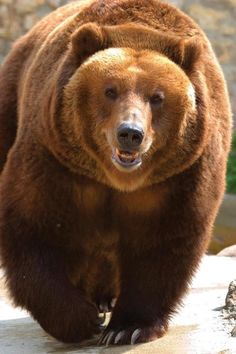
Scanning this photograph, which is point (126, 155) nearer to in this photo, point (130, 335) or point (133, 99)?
point (133, 99)

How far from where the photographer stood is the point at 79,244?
5.80 meters

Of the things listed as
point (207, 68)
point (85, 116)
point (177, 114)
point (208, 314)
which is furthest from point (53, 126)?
point (208, 314)

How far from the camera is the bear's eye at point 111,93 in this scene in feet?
17.9

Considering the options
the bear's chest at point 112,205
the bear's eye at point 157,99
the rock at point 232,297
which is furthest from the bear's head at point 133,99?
the rock at point 232,297

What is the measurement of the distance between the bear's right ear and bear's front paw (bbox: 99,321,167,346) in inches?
58.7

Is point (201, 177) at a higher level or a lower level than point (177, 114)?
lower

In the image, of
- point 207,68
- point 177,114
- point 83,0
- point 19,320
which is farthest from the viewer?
point 83,0

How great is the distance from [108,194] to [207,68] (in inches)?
37.0

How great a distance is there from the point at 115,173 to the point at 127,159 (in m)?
0.21

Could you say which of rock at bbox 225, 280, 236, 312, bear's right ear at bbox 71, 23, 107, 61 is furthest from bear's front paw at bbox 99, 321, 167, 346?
bear's right ear at bbox 71, 23, 107, 61

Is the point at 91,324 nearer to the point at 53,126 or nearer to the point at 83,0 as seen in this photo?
the point at 53,126

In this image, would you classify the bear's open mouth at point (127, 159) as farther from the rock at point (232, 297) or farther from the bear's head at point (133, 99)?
the rock at point (232, 297)

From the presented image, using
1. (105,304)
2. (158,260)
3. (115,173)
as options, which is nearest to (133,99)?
(115,173)

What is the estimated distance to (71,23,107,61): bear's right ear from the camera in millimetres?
5535
